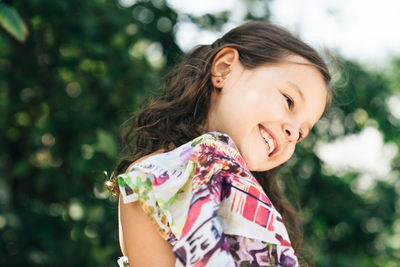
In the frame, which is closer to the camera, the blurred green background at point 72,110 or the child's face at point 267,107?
the child's face at point 267,107

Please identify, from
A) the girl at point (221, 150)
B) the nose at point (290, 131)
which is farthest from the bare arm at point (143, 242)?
the nose at point (290, 131)

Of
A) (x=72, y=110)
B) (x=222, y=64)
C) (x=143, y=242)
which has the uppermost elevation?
(x=222, y=64)

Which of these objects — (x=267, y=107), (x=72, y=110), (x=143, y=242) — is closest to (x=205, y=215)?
(x=143, y=242)

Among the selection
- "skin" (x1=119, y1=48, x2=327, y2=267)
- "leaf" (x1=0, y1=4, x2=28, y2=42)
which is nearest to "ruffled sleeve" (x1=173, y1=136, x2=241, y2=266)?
"skin" (x1=119, y1=48, x2=327, y2=267)

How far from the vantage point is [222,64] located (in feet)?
3.63

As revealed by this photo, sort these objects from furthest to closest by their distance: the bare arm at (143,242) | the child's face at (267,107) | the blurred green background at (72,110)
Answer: the blurred green background at (72,110), the child's face at (267,107), the bare arm at (143,242)

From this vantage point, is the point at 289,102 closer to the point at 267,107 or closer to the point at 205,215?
the point at 267,107

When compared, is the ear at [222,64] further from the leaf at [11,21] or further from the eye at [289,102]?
the leaf at [11,21]

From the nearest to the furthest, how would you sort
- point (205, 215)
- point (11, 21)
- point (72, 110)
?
point (205, 215) → point (11, 21) → point (72, 110)

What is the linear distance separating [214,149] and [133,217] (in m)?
0.19

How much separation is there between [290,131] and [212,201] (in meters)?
0.33

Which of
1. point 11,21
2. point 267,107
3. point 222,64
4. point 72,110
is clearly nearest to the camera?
point 267,107

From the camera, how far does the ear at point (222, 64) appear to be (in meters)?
1.07

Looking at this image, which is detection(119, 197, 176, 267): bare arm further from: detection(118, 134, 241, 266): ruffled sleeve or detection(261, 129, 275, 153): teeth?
detection(261, 129, 275, 153): teeth
